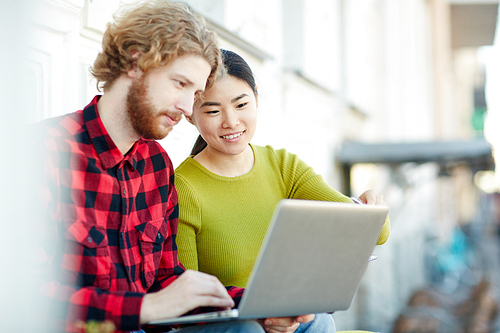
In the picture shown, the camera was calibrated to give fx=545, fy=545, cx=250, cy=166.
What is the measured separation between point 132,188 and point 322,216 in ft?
1.70

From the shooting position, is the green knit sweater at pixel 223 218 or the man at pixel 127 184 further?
the green knit sweater at pixel 223 218

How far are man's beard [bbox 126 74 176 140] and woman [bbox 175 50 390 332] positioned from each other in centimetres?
34

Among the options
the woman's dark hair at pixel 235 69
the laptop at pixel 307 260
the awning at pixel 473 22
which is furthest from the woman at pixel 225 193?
the awning at pixel 473 22

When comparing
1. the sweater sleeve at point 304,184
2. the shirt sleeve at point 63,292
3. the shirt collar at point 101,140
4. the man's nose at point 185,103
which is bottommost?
the shirt sleeve at point 63,292

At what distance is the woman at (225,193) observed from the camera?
166cm

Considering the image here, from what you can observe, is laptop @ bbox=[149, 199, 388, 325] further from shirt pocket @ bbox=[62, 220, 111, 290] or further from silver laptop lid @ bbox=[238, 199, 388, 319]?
shirt pocket @ bbox=[62, 220, 111, 290]

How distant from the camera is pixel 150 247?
145 centimetres

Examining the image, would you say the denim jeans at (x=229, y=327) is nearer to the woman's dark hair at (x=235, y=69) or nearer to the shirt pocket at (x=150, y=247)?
the shirt pocket at (x=150, y=247)

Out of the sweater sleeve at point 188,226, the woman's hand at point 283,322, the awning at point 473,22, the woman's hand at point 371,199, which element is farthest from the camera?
the awning at point 473,22

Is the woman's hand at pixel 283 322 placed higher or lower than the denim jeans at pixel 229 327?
lower

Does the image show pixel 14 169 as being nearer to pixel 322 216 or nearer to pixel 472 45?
pixel 322 216

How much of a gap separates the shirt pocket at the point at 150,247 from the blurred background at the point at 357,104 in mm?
354

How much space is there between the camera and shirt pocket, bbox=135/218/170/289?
56.1 inches

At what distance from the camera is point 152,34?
1348 mm
